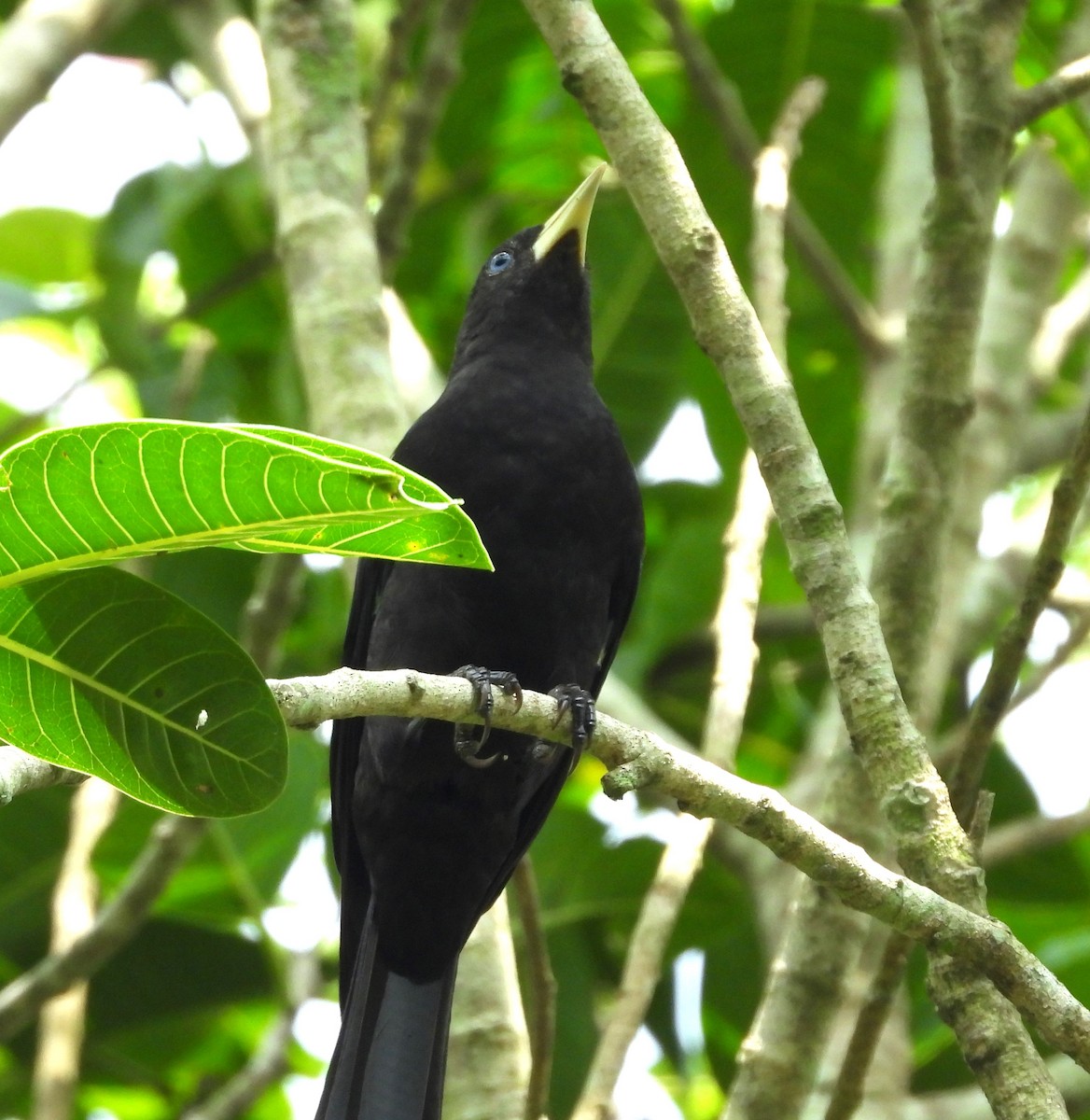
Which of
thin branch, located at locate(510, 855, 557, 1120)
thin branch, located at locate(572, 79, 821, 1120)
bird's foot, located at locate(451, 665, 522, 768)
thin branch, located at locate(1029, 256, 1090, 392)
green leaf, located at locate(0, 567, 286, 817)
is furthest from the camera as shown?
thin branch, located at locate(1029, 256, 1090, 392)

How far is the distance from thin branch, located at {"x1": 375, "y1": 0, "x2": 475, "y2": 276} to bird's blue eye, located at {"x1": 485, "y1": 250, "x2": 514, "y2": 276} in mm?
274

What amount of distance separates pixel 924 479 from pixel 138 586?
1.45m

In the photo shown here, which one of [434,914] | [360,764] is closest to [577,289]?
[360,764]

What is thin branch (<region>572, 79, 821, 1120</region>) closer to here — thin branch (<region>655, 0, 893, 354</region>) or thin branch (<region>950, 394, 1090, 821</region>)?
thin branch (<region>950, 394, 1090, 821</region>)

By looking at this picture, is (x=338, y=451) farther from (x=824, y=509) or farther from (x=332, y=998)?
(x=332, y=998)

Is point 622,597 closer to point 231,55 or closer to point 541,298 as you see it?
point 541,298

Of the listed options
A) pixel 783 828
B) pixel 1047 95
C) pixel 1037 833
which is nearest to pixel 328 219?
pixel 1047 95

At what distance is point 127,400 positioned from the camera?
20.0 ft

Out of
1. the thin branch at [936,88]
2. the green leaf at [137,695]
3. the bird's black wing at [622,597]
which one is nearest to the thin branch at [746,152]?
the bird's black wing at [622,597]

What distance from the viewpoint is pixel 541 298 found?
13.0 feet

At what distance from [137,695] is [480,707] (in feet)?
1.73

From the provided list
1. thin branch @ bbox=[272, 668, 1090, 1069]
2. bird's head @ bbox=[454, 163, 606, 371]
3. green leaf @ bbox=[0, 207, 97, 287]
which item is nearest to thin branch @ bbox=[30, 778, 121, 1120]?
bird's head @ bbox=[454, 163, 606, 371]

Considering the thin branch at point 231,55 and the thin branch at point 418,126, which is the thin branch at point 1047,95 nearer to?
the thin branch at point 418,126

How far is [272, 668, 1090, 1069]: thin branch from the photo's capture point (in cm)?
180
